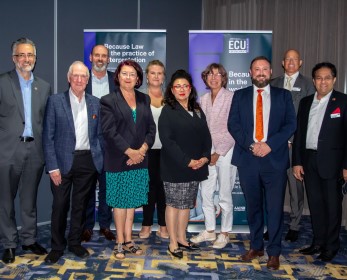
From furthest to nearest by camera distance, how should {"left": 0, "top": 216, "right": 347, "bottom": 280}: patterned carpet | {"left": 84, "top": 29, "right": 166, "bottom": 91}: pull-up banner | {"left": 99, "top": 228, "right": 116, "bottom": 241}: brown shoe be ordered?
1. {"left": 84, "top": 29, "right": 166, "bottom": 91}: pull-up banner
2. {"left": 99, "top": 228, "right": 116, "bottom": 241}: brown shoe
3. {"left": 0, "top": 216, "right": 347, "bottom": 280}: patterned carpet

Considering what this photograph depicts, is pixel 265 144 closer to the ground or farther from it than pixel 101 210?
farther from it

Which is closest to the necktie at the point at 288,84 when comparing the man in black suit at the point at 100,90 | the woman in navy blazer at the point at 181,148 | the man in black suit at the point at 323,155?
the man in black suit at the point at 323,155

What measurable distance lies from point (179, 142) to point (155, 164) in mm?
688

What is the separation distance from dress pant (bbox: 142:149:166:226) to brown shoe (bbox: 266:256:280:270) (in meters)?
1.24

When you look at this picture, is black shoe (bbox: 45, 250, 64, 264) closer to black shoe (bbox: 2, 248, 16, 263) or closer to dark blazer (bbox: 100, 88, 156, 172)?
black shoe (bbox: 2, 248, 16, 263)

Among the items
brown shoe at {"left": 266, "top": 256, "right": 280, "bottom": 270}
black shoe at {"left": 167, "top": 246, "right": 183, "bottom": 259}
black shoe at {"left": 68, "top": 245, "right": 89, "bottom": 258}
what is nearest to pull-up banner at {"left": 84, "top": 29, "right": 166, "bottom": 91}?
black shoe at {"left": 68, "top": 245, "right": 89, "bottom": 258}

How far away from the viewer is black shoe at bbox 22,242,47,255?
12.0ft

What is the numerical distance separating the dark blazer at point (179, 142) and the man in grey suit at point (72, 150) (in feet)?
1.96

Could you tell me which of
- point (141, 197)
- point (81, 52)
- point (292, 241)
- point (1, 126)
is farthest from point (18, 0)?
point (292, 241)

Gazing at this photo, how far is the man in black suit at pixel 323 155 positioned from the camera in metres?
3.48

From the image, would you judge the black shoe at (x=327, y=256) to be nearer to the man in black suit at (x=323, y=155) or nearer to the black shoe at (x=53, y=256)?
the man in black suit at (x=323, y=155)

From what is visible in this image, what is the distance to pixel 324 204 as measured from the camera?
3680 millimetres

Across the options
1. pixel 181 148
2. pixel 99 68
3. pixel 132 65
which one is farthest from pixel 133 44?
pixel 181 148

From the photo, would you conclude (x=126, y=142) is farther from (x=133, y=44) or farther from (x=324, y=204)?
(x=324, y=204)
